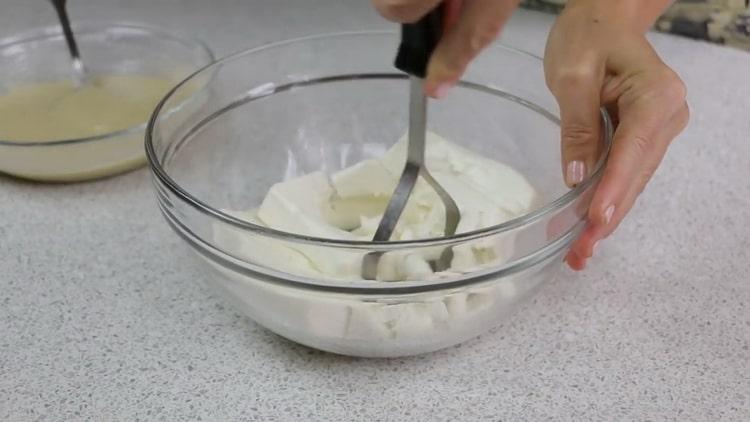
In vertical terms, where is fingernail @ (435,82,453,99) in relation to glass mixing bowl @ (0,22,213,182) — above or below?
above

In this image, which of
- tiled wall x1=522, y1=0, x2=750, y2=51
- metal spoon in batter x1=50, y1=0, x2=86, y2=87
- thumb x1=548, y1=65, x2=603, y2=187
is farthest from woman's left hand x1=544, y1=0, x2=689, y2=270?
metal spoon in batter x1=50, y1=0, x2=86, y2=87

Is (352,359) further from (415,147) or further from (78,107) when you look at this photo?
(78,107)

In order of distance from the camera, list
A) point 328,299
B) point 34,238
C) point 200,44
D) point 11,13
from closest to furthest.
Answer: point 328,299 < point 34,238 < point 200,44 < point 11,13

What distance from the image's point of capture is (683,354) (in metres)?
0.59

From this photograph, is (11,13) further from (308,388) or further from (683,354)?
(683,354)

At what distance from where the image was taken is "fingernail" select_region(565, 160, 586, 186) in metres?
0.60

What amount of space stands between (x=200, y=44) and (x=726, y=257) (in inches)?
25.1

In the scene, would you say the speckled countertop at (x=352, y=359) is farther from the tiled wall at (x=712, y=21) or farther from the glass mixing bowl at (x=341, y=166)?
the tiled wall at (x=712, y=21)

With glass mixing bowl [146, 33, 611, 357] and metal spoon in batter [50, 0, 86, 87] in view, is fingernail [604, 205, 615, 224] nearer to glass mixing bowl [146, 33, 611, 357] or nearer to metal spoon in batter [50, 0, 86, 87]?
glass mixing bowl [146, 33, 611, 357]

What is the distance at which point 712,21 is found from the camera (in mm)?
1038

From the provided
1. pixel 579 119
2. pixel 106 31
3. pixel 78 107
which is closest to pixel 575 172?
pixel 579 119

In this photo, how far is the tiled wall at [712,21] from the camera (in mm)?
1011

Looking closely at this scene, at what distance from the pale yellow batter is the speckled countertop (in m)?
0.06

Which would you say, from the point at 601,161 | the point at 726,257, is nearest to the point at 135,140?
the point at 601,161
